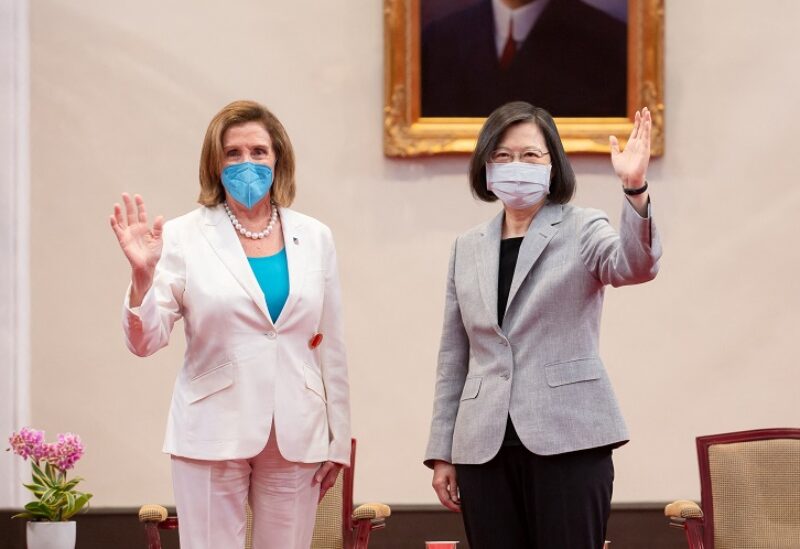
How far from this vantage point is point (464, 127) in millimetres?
5047

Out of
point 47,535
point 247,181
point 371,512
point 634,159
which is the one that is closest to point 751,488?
point 371,512

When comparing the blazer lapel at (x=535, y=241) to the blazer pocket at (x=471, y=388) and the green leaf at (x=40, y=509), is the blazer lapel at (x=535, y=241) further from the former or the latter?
the green leaf at (x=40, y=509)

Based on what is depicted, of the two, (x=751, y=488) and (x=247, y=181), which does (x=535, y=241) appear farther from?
(x=751, y=488)

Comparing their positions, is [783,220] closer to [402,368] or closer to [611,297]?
[611,297]

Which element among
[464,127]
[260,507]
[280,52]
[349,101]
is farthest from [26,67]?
[260,507]

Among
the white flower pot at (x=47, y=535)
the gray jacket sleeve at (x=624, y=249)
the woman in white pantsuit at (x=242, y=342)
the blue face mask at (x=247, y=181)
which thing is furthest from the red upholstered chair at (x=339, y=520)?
the gray jacket sleeve at (x=624, y=249)

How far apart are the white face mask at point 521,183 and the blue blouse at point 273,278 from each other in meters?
0.61

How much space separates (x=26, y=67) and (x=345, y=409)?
9.31 feet

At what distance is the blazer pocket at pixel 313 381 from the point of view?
2.97 m

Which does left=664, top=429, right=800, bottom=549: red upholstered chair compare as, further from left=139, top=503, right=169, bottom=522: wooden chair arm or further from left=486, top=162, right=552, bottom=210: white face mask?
left=139, top=503, right=169, bottom=522: wooden chair arm

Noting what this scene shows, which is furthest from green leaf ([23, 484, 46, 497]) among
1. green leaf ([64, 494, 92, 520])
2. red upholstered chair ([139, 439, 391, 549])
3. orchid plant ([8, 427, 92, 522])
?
red upholstered chair ([139, 439, 391, 549])

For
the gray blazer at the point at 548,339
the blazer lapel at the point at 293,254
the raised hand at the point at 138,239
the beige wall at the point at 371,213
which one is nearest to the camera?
the gray blazer at the point at 548,339

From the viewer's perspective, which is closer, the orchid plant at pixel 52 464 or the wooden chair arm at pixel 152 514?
the wooden chair arm at pixel 152 514

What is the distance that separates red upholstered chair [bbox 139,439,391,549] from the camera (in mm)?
3787
